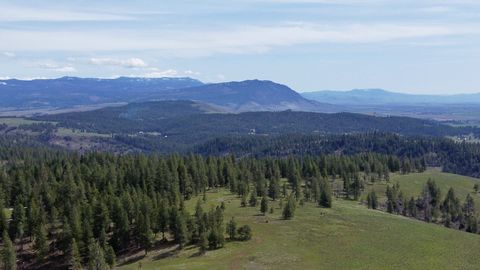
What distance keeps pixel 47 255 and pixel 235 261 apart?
4386 centimetres

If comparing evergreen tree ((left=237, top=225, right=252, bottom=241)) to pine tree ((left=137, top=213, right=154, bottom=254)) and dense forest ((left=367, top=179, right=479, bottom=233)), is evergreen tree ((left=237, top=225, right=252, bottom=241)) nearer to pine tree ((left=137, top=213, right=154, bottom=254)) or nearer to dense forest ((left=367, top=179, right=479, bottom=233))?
pine tree ((left=137, top=213, right=154, bottom=254))

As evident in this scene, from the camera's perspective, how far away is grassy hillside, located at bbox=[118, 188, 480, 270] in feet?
318

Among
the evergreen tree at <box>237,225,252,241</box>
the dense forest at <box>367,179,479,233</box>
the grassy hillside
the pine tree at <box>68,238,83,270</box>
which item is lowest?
the dense forest at <box>367,179,479,233</box>

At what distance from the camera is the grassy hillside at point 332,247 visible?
96875 millimetres

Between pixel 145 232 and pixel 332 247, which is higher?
pixel 145 232

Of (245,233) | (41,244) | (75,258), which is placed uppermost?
(245,233)

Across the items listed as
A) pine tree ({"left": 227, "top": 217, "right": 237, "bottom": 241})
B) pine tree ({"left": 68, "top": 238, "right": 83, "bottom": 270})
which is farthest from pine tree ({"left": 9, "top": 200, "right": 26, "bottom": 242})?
pine tree ({"left": 227, "top": 217, "right": 237, "bottom": 241})

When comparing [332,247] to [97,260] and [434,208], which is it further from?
[434,208]

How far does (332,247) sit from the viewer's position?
352ft

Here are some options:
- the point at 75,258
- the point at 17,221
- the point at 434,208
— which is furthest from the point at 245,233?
the point at 434,208

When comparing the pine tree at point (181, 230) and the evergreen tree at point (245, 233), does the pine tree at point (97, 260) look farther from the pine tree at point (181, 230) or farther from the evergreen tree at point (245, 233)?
the evergreen tree at point (245, 233)

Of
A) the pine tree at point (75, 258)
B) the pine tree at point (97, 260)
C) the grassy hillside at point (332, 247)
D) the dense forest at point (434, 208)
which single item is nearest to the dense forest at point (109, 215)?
the pine tree at point (75, 258)

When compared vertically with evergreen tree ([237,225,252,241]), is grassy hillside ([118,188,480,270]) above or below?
below

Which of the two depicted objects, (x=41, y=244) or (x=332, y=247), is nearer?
(x=332, y=247)
